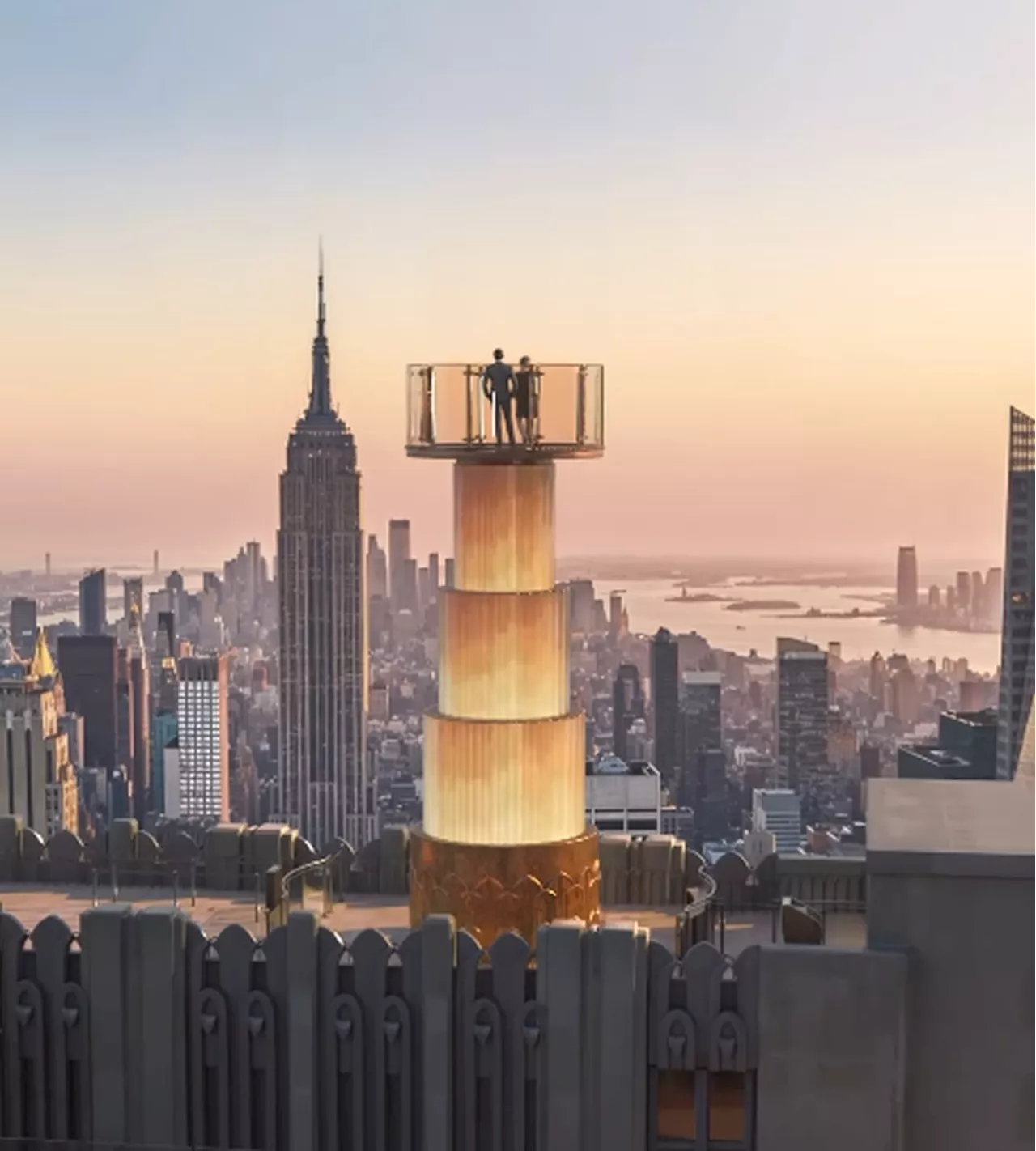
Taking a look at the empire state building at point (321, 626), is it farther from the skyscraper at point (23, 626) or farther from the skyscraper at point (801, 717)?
the skyscraper at point (801, 717)

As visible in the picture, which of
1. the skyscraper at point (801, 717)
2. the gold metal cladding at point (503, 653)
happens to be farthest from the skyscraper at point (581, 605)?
the skyscraper at point (801, 717)

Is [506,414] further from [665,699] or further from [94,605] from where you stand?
[94,605]

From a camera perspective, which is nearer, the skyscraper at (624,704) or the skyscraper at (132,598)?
the skyscraper at (624,704)

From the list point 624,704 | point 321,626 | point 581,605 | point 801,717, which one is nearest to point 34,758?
point 624,704

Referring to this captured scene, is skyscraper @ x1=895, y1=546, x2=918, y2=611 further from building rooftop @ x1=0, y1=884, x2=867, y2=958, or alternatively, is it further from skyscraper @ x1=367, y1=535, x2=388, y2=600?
skyscraper @ x1=367, y1=535, x2=388, y2=600

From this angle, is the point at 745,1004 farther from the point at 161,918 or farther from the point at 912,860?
the point at 161,918
